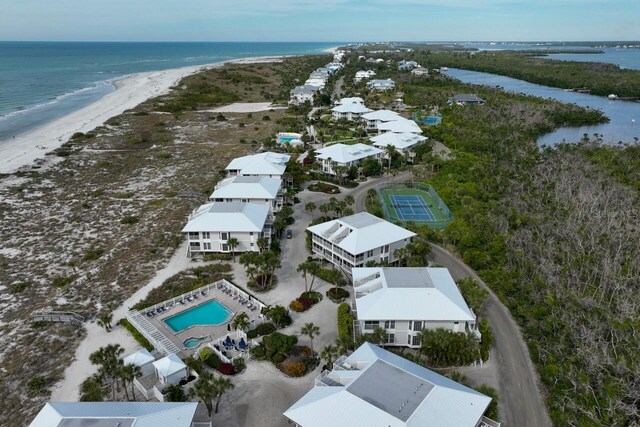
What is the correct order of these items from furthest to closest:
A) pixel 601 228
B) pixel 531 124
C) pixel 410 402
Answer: pixel 531 124, pixel 601 228, pixel 410 402

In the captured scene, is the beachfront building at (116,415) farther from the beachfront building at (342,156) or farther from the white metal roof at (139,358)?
the beachfront building at (342,156)

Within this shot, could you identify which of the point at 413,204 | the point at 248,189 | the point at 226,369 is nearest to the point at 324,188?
the point at 413,204

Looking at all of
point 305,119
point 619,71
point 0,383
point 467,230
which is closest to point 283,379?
point 0,383

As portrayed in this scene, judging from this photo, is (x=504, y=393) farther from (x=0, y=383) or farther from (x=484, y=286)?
(x=0, y=383)

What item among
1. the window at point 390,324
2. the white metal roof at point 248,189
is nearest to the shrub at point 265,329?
the window at point 390,324

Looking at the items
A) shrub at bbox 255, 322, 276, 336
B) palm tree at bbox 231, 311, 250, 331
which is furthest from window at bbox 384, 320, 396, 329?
palm tree at bbox 231, 311, 250, 331

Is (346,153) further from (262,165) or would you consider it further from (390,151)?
(262,165)

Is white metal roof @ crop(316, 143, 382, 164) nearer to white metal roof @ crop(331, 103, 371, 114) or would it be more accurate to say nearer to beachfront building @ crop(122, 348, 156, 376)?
white metal roof @ crop(331, 103, 371, 114)
